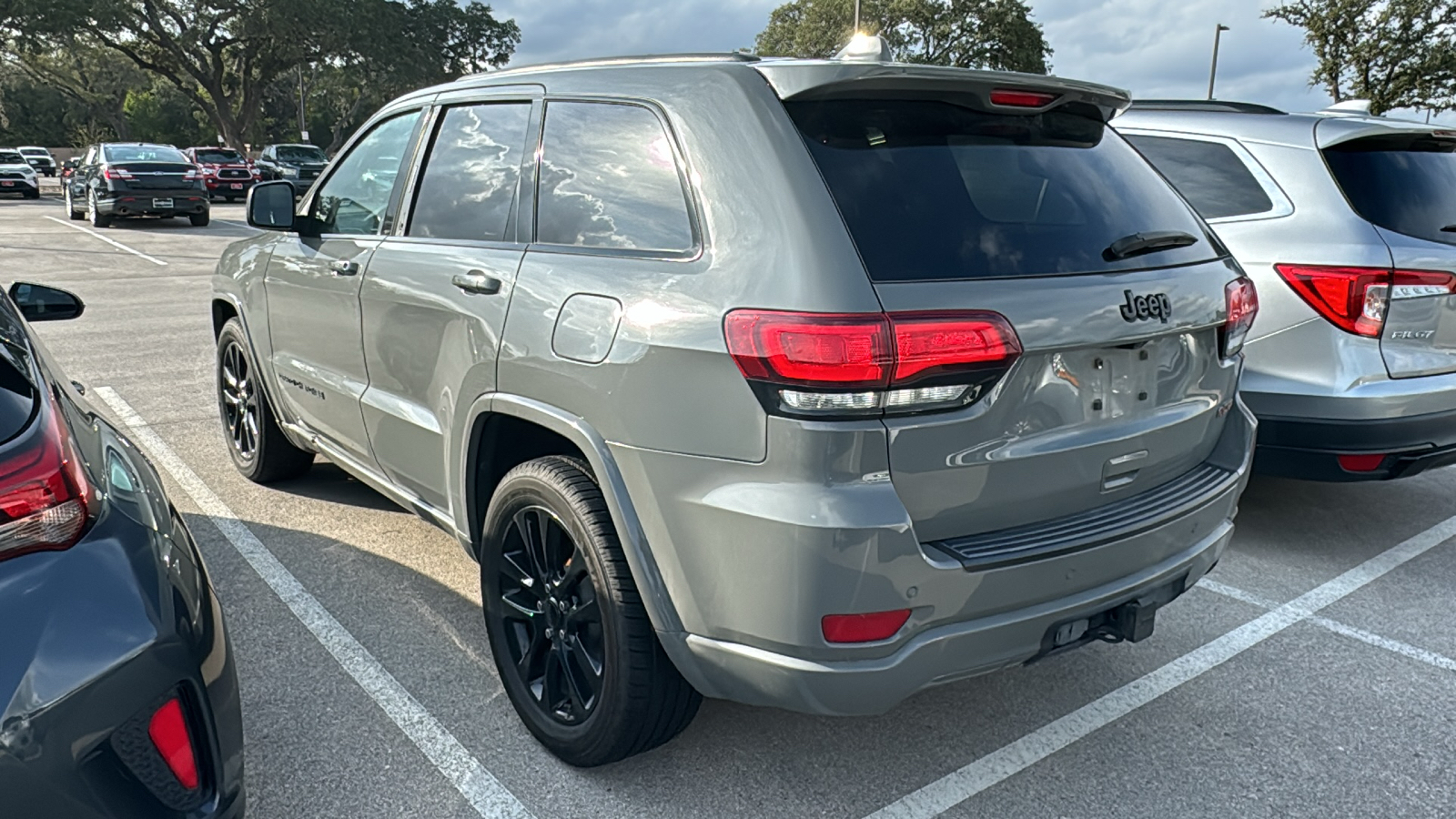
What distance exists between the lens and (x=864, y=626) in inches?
83.0

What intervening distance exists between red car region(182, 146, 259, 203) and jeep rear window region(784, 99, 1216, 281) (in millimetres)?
32300

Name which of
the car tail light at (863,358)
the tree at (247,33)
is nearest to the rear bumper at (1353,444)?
the car tail light at (863,358)

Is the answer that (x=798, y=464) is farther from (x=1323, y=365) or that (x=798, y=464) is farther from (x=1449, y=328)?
(x=1449, y=328)

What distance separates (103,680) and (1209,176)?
454 cm

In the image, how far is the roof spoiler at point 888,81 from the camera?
2.29 metres

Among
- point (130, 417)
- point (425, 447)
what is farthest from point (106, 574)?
point (130, 417)

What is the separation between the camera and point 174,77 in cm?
4372

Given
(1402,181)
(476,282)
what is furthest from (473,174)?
(1402,181)

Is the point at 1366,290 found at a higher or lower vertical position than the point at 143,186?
higher

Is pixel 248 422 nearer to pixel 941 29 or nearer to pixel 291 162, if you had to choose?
pixel 291 162

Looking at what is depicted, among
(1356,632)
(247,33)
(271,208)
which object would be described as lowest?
(1356,632)

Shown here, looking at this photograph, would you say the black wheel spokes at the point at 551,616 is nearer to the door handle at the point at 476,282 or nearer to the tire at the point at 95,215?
the door handle at the point at 476,282

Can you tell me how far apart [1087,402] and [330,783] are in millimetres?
2076

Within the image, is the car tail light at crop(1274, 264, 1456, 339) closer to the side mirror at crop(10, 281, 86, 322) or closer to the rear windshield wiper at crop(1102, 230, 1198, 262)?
the rear windshield wiper at crop(1102, 230, 1198, 262)
